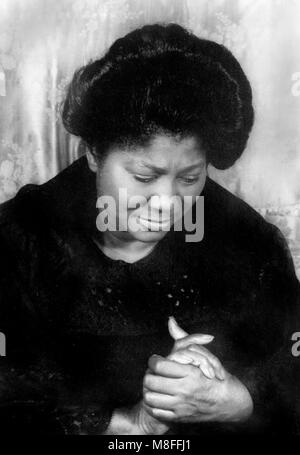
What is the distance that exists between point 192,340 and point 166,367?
0.32 feet

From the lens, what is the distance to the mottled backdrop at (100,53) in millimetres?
1652

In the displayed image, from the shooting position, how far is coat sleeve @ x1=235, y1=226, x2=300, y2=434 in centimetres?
172

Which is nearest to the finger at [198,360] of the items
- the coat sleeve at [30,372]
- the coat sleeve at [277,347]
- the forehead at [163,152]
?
the coat sleeve at [277,347]

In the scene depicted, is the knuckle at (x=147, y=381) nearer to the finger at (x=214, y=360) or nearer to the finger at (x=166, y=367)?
the finger at (x=166, y=367)

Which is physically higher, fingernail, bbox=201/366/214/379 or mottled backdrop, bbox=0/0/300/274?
mottled backdrop, bbox=0/0/300/274

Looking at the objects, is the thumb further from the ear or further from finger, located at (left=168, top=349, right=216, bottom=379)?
the ear

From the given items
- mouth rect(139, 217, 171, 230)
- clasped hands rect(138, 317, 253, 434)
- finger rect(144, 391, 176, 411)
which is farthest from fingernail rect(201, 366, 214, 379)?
mouth rect(139, 217, 171, 230)

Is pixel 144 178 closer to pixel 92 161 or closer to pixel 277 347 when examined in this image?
pixel 92 161

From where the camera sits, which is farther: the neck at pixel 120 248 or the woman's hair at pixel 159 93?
the neck at pixel 120 248

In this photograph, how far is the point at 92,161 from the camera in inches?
65.2

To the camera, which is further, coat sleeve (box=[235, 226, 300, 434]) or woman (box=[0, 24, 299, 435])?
coat sleeve (box=[235, 226, 300, 434])

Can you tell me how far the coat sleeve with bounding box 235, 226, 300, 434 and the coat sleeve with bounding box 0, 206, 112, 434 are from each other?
0.41 metres

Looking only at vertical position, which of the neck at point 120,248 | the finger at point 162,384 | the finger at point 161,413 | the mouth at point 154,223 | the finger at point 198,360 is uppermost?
the mouth at point 154,223

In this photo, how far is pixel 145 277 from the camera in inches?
66.4
